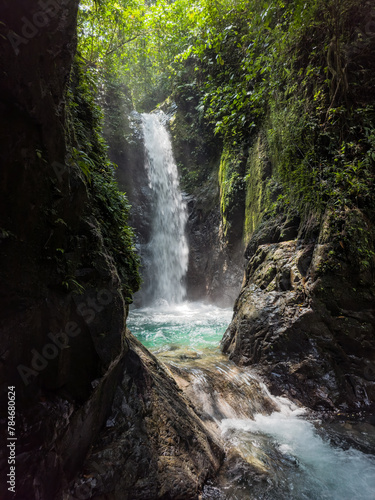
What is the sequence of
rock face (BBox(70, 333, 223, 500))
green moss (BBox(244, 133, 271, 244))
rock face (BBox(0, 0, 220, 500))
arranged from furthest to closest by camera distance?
green moss (BBox(244, 133, 271, 244)) → rock face (BBox(70, 333, 223, 500)) → rock face (BBox(0, 0, 220, 500))

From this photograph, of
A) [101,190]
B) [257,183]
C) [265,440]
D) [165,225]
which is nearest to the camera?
[101,190]

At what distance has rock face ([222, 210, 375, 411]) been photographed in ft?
13.9

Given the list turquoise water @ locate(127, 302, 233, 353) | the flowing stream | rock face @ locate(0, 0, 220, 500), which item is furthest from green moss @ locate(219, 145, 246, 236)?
rock face @ locate(0, 0, 220, 500)

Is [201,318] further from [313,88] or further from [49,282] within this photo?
[49,282]

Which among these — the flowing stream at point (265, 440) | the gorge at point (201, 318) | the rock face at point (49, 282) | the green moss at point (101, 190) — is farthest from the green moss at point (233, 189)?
the rock face at point (49, 282)

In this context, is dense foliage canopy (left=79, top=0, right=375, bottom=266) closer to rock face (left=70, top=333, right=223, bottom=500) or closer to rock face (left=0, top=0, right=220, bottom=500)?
rock face (left=0, top=0, right=220, bottom=500)

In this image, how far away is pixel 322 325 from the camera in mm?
4469

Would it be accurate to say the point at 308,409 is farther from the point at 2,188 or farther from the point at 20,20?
the point at 20,20

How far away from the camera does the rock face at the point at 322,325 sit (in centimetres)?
425

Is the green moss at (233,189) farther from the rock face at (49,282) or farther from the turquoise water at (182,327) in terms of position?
the rock face at (49,282)

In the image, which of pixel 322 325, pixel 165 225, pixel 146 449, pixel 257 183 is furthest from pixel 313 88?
pixel 165 225

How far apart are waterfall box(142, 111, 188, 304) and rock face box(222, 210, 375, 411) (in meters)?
9.36

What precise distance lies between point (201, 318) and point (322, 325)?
20.2 feet

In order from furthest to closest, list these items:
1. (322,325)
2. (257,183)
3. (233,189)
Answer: (233,189), (257,183), (322,325)
